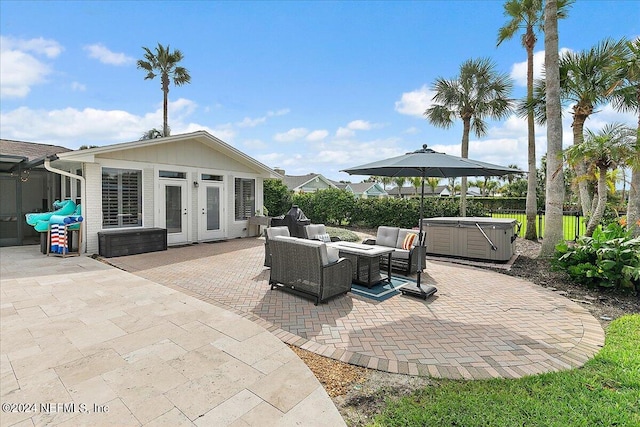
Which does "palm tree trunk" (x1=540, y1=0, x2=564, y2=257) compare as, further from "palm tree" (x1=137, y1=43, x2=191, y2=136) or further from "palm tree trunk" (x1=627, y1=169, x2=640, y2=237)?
"palm tree" (x1=137, y1=43, x2=191, y2=136)

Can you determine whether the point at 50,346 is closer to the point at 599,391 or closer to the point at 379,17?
the point at 599,391

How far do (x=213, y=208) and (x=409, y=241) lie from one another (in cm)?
777

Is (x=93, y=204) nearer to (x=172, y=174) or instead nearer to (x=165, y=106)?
(x=172, y=174)

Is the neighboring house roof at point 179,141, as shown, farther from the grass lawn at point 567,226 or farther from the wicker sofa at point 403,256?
the grass lawn at point 567,226

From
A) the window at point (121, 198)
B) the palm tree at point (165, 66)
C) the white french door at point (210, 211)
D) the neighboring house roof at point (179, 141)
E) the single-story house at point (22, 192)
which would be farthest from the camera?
the palm tree at point (165, 66)

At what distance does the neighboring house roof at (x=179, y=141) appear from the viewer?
814 centimetres

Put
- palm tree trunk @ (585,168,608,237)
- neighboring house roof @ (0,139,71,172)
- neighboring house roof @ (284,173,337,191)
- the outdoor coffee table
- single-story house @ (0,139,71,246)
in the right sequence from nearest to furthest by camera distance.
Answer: the outdoor coffee table → palm tree trunk @ (585,168,608,237) → neighboring house roof @ (0,139,71,172) → single-story house @ (0,139,71,246) → neighboring house roof @ (284,173,337,191)

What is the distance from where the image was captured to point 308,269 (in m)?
4.91

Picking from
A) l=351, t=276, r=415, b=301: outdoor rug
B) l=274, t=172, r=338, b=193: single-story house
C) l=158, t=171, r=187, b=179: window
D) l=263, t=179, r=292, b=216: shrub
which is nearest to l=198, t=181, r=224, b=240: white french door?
l=158, t=171, r=187, b=179: window

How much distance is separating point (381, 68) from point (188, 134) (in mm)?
7215

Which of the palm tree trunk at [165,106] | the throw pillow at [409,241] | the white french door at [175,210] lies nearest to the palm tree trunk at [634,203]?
the throw pillow at [409,241]

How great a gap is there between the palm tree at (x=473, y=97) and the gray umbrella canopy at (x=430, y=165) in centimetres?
819

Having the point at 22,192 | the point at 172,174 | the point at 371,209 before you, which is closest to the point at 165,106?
the point at 22,192

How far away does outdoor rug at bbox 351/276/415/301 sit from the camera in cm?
526
